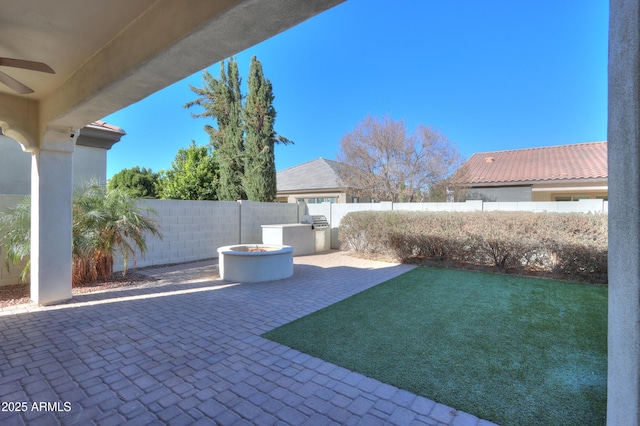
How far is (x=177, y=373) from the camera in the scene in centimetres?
304

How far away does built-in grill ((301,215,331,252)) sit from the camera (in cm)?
1156

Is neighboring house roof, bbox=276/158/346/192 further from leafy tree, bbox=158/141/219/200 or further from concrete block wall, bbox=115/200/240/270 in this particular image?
concrete block wall, bbox=115/200/240/270

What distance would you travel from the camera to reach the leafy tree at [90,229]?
576 centimetres

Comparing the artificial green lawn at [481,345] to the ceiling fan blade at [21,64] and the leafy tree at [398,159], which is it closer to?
the ceiling fan blade at [21,64]

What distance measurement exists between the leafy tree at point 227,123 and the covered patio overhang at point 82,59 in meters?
12.1

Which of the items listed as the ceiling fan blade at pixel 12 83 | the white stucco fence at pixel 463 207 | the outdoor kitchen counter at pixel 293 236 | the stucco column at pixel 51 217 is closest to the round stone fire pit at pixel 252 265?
the stucco column at pixel 51 217

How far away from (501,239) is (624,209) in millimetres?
7148

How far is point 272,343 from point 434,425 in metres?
2.05

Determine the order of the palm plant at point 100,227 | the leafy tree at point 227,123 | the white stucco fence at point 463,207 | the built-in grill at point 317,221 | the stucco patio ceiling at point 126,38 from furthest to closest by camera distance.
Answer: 1. the leafy tree at point 227,123
2. the built-in grill at point 317,221
3. the white stucco fence at point 463,207
4. the palm plant at point 100,227
5. the stucco patio ceiling at point 126,38

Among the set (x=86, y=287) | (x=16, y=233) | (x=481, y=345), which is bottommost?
(x=481, y=345)

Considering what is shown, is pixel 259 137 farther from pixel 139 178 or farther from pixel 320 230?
pixel 139 178

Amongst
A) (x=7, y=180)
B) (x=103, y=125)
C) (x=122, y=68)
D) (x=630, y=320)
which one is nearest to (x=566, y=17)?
(x=630, y=320)

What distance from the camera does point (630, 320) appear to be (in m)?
1.43

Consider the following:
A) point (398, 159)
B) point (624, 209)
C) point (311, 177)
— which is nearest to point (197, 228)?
point (624, 209)
